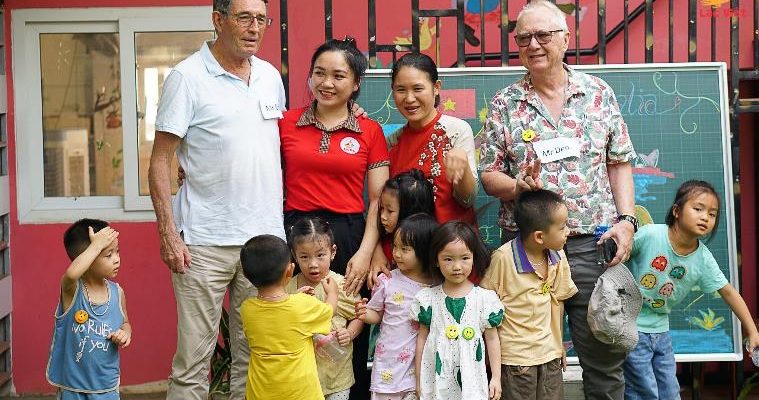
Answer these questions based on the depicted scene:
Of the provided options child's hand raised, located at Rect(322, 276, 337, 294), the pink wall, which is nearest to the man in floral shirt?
child's hand raised, located at Rect(322, 276, 337, 294)

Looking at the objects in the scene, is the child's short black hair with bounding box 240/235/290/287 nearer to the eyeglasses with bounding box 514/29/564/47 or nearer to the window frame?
the eyeglasses with bounding box 514/29/564/47

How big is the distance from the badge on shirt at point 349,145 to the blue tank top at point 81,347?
102cm

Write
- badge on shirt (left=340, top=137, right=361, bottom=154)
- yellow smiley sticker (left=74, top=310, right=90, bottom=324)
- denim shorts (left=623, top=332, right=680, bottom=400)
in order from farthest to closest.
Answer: denim shorts (left=623, top=332, right=680, bottom=400) < badge on shirt (left=340, top=137, right=361, bottom=154) < yellow smiley sticker (left=74, top=310, right=90, bottom=324)

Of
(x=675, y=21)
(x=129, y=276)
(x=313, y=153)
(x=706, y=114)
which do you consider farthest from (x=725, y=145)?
(x=129, y=276)

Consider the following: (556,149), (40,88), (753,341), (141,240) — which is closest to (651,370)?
(753,341)

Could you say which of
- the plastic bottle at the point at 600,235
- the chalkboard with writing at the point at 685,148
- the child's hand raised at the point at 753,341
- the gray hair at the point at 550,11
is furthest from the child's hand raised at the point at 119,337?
the child's hand raised at the point at 753,341

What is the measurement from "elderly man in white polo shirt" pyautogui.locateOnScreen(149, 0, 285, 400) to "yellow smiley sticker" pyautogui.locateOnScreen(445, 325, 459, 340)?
2.33 feet

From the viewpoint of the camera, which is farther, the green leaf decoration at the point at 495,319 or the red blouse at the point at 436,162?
the red blouse at the point at 436,162

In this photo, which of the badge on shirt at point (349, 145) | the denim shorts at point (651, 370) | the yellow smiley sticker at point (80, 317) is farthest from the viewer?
the denim shorts at point (651, 370)

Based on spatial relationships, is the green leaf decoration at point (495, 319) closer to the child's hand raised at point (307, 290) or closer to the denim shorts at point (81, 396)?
the child's hand raised at point (307, 290)

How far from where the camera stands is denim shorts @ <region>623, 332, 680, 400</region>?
156 inches

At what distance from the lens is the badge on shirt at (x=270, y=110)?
150 inches

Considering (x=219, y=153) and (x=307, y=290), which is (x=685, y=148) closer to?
(x=307, y=290)

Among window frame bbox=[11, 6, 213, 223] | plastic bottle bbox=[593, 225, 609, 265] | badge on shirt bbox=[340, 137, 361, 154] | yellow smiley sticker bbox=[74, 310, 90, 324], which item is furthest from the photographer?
window frame bbox=[11, 6, 213, 223]
